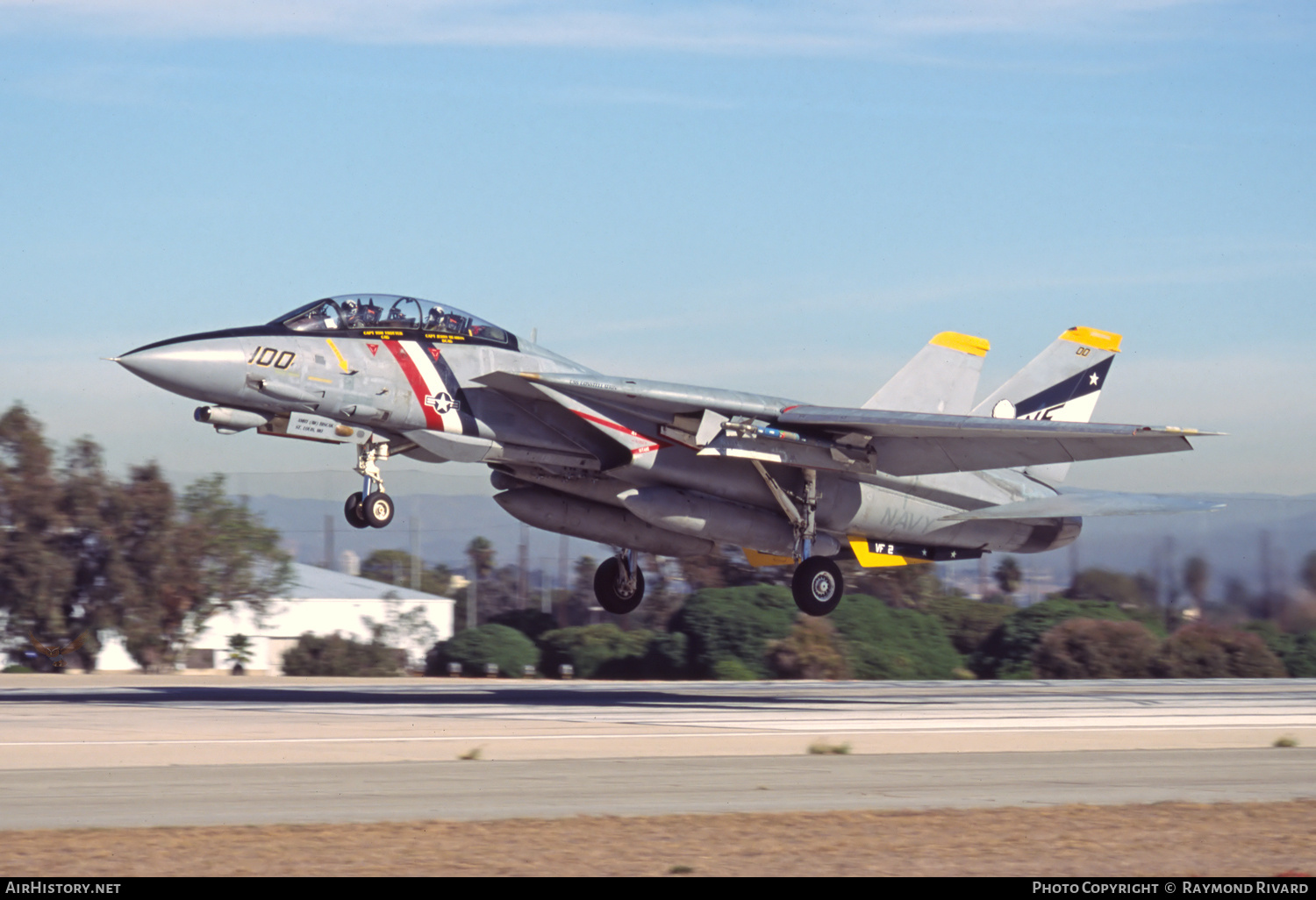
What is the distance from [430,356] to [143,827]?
40.8ft

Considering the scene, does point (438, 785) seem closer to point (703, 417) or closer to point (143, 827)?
point (143, 827)

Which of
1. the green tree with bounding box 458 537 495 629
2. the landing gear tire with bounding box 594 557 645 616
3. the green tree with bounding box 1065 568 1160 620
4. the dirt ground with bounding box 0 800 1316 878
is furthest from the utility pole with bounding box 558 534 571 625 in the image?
the dirt ground with bounding box 0 800 1316 878

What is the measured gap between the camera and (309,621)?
2250 inches

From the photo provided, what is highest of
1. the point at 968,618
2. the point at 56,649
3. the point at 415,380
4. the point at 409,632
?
the point at 415,380

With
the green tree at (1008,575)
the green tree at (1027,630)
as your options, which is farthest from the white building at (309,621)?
the green tree at (1008,575)

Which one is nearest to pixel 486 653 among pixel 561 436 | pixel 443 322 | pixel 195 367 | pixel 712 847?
pixel 561 436

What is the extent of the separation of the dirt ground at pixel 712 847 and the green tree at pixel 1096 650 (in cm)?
2990

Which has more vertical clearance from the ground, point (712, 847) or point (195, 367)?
point (195, 367)

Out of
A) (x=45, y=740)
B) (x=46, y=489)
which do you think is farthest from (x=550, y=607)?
(x=45, y=740)

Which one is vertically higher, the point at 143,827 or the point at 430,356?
the point at 430,356

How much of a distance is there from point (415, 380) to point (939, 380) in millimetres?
10905

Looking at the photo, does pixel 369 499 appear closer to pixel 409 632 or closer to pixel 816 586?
pixel 816 586
